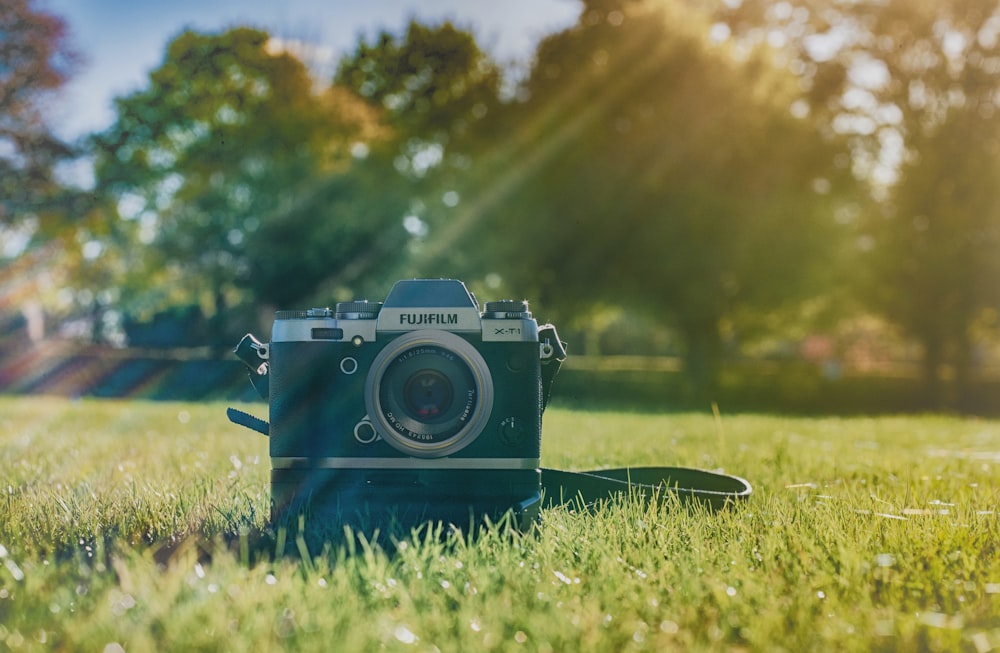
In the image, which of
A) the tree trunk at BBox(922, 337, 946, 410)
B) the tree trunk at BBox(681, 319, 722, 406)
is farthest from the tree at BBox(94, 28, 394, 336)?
the tree trunk at BBox(922, 337, 946, 410)

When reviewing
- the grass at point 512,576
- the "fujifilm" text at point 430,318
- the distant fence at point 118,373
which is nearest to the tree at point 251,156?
the distant fence at point 118,373

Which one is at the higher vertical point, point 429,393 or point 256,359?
point 256,359

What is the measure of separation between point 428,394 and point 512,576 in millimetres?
941

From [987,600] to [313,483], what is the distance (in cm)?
238

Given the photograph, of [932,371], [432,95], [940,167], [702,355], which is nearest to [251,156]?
[432,95]

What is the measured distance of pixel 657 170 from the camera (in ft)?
58.4

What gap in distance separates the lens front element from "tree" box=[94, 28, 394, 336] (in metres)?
14.4

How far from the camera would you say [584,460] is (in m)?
6.22

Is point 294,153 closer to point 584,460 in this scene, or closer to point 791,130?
point 791,130

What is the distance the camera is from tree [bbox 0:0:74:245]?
54.5 feet

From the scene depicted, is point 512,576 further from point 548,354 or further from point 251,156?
point 251,156

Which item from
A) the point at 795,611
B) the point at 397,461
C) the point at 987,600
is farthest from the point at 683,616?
the point at 397,461

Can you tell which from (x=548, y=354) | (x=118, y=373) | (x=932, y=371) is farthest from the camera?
(x=932, y=371)

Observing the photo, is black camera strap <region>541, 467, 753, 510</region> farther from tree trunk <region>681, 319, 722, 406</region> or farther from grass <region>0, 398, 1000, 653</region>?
tree trunk <region>681, 319, 722, 406</region>
